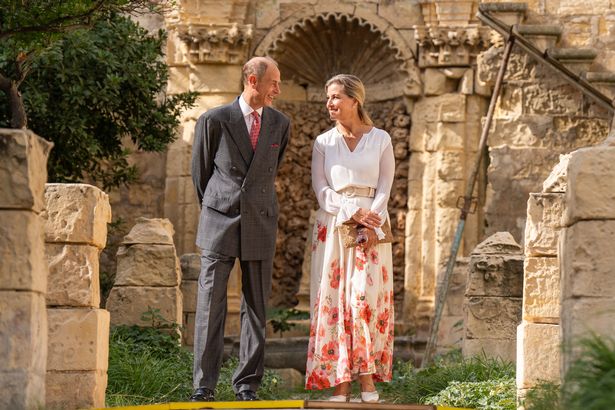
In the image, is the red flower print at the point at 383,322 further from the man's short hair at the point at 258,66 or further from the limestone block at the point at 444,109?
the limestone block at the point at 444,109

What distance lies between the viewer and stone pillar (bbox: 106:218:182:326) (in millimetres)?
11344

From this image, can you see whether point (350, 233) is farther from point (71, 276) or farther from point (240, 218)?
point (71, 276)

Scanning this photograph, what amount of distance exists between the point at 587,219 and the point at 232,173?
2.64 m

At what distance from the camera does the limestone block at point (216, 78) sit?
1627 centimetres

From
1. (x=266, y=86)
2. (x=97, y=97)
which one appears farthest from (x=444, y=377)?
(x=97, y=97)

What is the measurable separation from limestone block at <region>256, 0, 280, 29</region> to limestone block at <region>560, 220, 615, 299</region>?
10954 mm

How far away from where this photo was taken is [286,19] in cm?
1647

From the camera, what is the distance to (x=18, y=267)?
604cm

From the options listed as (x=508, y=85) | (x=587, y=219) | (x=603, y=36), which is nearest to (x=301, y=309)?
(x=508, y=85)

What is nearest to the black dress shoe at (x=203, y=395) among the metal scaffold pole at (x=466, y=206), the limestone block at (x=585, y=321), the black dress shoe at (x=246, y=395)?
the black dress shoe at (x=246, y=395)

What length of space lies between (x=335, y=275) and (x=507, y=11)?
748cm

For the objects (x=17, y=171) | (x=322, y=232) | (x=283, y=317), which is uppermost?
(x=17, y=171)

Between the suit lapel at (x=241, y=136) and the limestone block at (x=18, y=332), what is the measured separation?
2.15 metres

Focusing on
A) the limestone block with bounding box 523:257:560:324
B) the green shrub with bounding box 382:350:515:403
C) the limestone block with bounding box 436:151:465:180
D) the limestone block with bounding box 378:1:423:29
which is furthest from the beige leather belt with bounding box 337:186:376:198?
the limestone block with bounding box 378:1:423:29
